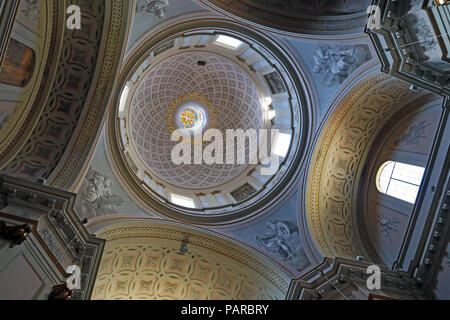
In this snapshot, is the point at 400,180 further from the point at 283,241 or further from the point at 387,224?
the point at 283,241

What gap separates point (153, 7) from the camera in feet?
40.3

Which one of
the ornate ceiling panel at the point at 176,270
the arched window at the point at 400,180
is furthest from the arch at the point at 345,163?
the ornate ceiling panel at the point at 176,270

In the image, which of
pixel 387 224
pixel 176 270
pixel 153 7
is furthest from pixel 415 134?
pixel 176 270

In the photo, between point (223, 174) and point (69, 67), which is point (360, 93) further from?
point (69, 67)

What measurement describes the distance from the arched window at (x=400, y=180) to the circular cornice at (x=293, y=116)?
137 inches

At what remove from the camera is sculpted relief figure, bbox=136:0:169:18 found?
1203 centimetres

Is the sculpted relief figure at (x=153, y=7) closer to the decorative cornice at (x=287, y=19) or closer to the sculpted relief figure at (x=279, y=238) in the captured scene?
the decorative cornice at (x=287, y=19)

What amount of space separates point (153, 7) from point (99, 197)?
7288mm

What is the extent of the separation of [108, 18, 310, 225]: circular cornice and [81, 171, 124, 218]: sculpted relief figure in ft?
2.29

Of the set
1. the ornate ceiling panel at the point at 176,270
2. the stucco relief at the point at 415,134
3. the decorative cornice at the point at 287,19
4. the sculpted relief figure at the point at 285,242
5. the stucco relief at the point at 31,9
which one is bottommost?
the ornate ceiling panel at the point at 176,270

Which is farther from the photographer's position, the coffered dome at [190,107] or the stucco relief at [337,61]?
the coffered dome at [190,107]

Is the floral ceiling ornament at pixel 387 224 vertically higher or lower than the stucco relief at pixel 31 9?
lower

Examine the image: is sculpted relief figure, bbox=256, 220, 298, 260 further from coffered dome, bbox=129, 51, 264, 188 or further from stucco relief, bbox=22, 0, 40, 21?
stucco relief, bbox=22, 0, 40, 21

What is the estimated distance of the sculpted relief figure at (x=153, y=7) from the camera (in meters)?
12.0
